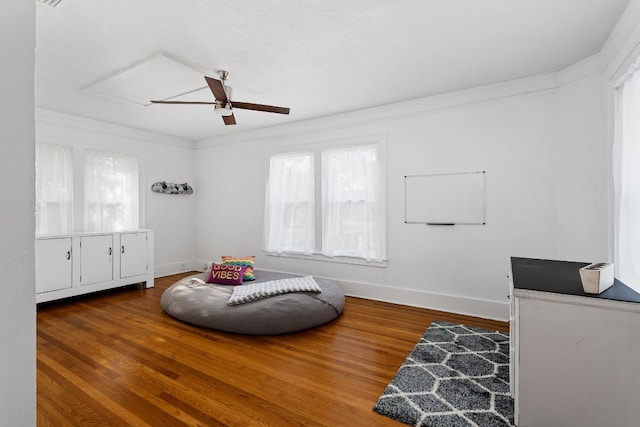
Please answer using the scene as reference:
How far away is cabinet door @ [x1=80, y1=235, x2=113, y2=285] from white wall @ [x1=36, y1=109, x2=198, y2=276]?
21.4 inches

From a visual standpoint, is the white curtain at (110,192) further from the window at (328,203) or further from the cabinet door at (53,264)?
the window at (328,203)

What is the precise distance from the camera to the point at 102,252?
175 inches

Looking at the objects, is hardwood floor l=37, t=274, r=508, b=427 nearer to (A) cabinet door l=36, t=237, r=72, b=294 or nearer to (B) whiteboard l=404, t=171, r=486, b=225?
(A) cabinet door l=36, t=237, r=72, b=294

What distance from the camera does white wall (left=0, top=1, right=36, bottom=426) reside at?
0.69 metres

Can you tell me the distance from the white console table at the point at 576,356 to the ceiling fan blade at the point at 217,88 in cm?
265

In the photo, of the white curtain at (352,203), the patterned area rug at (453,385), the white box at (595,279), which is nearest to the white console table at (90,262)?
the white curtain at (352,203)

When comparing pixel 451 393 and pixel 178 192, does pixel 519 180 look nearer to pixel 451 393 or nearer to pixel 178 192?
pixel 451 393

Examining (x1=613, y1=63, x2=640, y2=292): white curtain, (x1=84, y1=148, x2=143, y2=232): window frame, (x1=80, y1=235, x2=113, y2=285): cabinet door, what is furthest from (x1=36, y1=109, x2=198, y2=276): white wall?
(x1=613, y1=63, x2=640, y2=292): white curtain

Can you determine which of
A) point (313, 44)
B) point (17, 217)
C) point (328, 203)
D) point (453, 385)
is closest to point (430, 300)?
point (453, 385)

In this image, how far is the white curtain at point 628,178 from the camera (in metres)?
2.10

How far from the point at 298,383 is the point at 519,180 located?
3.03 m

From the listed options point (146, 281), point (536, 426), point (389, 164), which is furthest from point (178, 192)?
point (536, 426)

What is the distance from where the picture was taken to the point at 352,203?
4.39 meters

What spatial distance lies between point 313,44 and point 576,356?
2.72 meters
